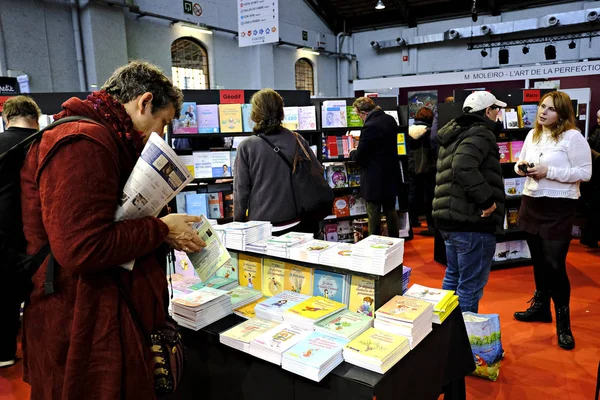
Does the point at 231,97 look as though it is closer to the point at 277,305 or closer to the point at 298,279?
the point at 298,279

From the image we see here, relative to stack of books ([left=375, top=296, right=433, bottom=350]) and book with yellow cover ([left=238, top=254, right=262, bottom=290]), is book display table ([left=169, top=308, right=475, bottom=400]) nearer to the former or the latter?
stack of books ([left=375, top=296, right=433, bottom=350])

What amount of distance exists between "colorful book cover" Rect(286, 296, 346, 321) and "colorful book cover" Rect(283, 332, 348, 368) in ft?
0.29

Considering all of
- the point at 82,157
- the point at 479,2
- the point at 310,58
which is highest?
the point at 479,2

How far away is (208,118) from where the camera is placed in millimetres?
4621

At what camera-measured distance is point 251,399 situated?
1580 mm

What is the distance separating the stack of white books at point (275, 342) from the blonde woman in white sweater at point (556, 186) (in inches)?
84.4

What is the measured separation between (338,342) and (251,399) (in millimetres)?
411

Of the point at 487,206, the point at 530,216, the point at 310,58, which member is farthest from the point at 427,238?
the point at 310,58

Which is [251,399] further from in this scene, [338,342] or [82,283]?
[82,283]

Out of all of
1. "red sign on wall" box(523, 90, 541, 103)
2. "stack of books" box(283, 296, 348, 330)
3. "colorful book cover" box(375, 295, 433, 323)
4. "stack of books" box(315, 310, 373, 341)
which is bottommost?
"stack of books" box(315, 310, 373, 341)

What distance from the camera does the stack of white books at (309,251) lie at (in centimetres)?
177

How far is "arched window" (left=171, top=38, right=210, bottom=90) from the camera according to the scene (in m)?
10.2

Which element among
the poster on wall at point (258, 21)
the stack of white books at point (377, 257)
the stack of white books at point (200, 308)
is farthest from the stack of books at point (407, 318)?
the poster on wall at point (258, 21)

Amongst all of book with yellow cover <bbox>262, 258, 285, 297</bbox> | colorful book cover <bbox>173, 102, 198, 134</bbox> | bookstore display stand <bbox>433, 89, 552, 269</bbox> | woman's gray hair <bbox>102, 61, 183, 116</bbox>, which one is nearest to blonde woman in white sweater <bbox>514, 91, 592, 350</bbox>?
bookstore display stand <bbox>433, 89, 552, 269</bbox>
